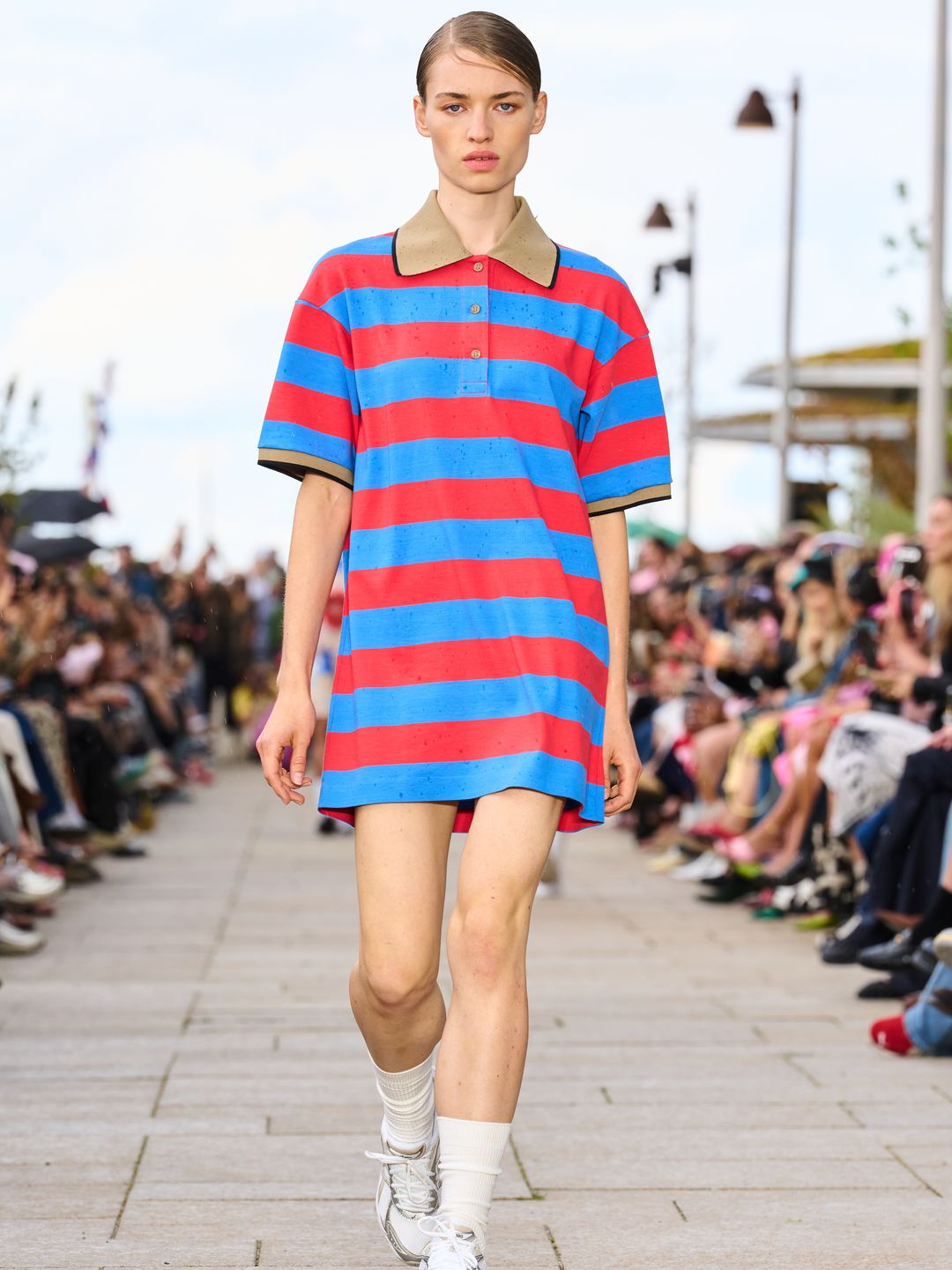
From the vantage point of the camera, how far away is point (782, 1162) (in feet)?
15.9

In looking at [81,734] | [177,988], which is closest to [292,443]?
[177,988]

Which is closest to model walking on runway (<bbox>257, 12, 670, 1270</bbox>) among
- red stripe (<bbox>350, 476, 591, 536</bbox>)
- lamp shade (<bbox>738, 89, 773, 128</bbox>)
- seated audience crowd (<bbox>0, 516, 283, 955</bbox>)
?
red stripe (<bbox>350, 476, 591, 536</bbox>)

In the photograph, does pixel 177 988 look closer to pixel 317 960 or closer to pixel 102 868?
pixel 317 960

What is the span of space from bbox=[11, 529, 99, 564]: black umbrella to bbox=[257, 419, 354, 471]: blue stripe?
11.2 meters

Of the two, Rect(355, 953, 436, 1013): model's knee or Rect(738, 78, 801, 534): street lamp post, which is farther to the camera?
Rect(738, 78, 801, 534): street lamp post

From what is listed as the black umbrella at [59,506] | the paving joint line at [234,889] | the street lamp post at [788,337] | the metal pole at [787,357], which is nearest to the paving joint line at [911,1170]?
the paving joint line at [234,889]

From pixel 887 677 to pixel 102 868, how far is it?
5.20 m

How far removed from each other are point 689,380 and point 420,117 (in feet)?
87.0

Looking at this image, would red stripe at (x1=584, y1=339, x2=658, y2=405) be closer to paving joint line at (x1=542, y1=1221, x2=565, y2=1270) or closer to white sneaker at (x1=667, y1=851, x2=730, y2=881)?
paving joint line at (x1=542, y1=1221, x2=565, y2=1270)

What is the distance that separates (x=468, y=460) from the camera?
357 cm

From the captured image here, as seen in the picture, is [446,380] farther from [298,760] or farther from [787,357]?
[787,357]

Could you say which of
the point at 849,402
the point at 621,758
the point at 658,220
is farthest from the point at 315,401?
the point at 849,402

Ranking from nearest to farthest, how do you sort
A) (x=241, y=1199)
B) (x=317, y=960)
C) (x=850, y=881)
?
(x=241, y=1199)
(x=317, y=960)
(x=850, y=881)

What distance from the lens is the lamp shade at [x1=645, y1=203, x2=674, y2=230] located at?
27234 mm
